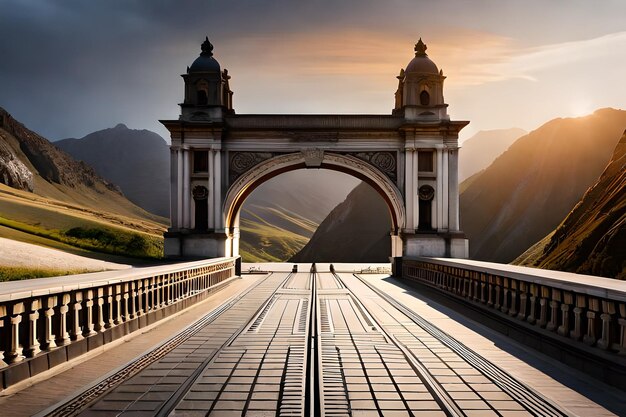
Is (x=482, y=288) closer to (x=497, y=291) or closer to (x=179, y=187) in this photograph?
(x=497, y=291)

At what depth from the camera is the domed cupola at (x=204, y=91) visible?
26891mm

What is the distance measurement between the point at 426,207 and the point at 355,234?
6393 centimetres

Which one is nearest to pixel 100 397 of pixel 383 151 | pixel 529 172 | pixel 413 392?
pixel 413 392

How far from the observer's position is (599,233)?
24.8 m

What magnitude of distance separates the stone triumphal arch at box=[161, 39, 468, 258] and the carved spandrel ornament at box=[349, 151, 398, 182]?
45 mm

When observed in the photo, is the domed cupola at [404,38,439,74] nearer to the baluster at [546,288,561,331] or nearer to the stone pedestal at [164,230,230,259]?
the stone pedestal at [164,230,230,259]

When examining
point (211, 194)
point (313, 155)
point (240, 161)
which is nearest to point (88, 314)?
point (211, 194)

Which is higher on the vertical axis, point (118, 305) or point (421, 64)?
point (421, 64)

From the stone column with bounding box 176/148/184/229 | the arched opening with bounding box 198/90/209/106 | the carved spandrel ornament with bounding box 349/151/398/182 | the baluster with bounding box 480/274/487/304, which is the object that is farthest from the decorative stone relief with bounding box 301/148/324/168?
the baluster with bounding box 480/274/487/304

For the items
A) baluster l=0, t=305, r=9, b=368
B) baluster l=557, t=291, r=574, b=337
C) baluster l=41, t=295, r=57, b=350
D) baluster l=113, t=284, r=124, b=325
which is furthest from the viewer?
baluster l=113, t=284, r=124, b=325

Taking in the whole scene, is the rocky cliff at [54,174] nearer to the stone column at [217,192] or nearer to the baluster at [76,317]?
the stone column at [217,192]

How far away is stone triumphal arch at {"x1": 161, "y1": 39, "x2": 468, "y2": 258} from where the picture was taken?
26.7 m

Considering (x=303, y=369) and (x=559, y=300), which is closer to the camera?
(x=303, y=369)

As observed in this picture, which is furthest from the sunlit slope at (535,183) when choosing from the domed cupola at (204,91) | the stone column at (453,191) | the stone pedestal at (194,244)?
the domed cupola at (204,91)
